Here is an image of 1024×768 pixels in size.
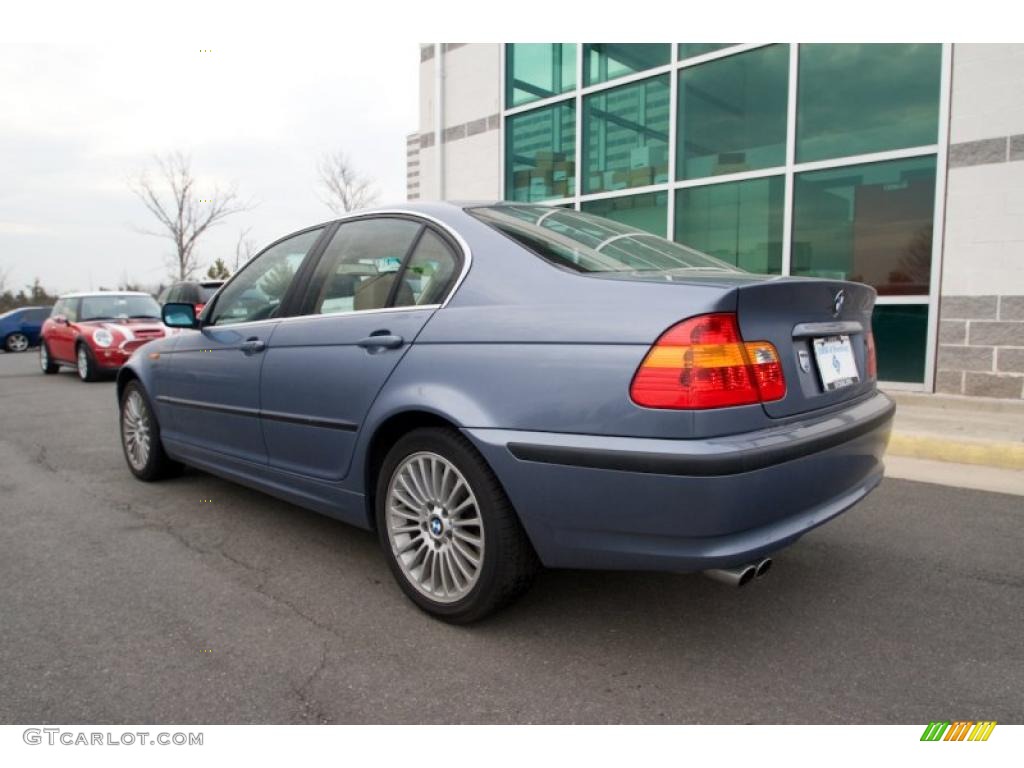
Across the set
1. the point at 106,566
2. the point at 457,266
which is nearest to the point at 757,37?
the point at 457,266

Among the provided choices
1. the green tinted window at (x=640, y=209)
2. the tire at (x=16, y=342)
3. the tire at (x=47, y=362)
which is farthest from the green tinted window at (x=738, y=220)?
the tire at (x=16, y=342)

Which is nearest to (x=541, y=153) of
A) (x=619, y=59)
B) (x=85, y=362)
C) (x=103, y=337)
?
(x=619, y=59)

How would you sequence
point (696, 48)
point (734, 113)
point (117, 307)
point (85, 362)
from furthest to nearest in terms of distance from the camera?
point (117, 307) → point (85, 362) → point (696, 48) → point (734, 113)

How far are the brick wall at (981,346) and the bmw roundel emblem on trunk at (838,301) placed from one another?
4951 millimetres

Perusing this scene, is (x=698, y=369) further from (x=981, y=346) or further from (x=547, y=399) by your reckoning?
(x=981, y=346)

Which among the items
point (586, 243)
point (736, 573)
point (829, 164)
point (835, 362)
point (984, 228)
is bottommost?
point (736, 573)

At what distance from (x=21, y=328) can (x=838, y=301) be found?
76.3 feet

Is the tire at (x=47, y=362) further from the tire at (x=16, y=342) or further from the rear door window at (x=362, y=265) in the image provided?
the rear door window at (x=362, y=265)

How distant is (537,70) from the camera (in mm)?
10117

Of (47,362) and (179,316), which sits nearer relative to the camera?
(179,316)

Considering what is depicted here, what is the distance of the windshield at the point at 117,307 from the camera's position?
1162 cm

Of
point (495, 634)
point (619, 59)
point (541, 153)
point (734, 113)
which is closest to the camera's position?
point (495, 634)

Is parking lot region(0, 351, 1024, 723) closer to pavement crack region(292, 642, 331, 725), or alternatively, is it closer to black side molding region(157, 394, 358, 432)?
pavement crack region(292, 642, 331, 725)

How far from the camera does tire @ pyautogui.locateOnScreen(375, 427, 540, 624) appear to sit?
91.7 inches
